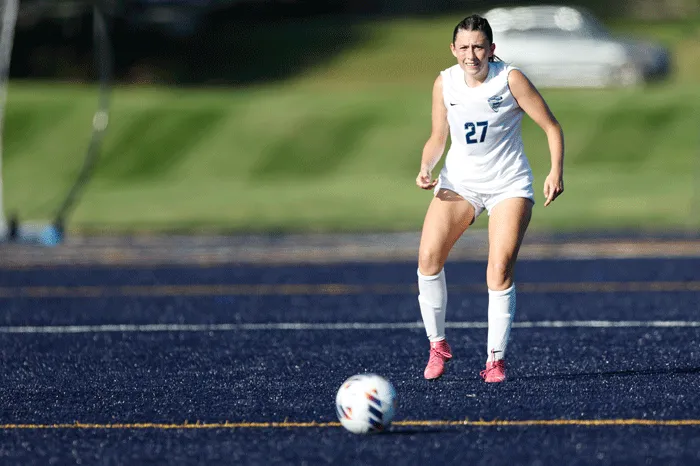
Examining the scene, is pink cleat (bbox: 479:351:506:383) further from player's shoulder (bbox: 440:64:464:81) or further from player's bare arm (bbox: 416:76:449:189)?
player's shoulder (bbox: 440:64:464:81)

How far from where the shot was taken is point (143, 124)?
90.9 ft

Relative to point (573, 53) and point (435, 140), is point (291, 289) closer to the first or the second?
point (435, 140)

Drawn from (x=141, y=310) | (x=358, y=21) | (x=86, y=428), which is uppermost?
(x=86, y=428)

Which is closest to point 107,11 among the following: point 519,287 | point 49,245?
point 49,245

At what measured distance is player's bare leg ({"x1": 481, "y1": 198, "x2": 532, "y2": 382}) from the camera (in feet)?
25.6

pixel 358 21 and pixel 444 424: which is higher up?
pixel 444 424

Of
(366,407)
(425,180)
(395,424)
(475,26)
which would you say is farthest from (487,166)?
(366,407)

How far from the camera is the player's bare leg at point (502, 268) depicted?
25.6ft

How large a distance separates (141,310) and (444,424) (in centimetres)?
571

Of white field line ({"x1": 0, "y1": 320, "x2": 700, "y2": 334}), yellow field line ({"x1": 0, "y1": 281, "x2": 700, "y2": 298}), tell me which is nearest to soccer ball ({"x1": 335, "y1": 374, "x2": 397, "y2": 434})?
white field line ({"x1": 0, "y1": 320, "x2": 700, "y2": 334})

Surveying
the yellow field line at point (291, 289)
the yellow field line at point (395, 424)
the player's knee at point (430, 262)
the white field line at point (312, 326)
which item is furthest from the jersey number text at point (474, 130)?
the yellow field line at point (291, 289)

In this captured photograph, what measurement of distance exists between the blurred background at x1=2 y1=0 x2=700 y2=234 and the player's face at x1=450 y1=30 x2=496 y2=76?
987cm

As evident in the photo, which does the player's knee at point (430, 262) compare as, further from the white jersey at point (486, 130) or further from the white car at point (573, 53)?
the white car at point (573, 53)

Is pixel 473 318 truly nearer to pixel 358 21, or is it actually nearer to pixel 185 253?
pixel 185 253
